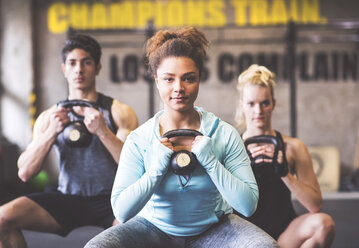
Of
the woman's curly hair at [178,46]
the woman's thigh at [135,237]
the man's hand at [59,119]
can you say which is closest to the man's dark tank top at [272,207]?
the woman's thigh at [135,237]

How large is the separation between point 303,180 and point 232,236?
3.09 ft

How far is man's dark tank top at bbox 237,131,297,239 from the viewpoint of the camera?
93.3 inches

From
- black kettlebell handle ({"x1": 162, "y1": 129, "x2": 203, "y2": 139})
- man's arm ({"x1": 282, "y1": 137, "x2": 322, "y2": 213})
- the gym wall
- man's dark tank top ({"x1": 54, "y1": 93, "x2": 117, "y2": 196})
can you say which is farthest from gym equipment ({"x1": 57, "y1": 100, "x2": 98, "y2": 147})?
the gym wall

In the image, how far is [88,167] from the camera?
8.69ft

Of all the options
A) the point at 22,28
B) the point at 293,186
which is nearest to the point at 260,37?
the point at 22,28

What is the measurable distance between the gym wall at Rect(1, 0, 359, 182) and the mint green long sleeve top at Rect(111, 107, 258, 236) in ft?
18.3

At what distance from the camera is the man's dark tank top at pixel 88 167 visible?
262cm

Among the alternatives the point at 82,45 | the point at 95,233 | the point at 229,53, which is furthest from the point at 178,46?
the point at 229,53

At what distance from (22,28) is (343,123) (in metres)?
6.06

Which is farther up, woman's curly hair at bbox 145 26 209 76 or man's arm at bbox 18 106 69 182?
woman's curly hair at bbox 145 26 209 76

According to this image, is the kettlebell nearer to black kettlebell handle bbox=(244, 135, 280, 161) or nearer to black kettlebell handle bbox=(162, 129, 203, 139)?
black kettlebell handle bbox=(162, 129, 203, 139)

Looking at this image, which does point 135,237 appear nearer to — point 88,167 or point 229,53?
point 88,167

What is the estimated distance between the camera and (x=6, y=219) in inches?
89.3

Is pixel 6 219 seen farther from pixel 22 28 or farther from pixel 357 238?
pixel 22 28
